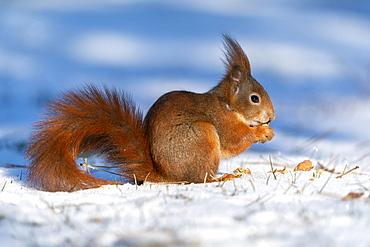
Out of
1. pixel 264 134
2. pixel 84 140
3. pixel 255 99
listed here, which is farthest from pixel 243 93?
pixel 84 140

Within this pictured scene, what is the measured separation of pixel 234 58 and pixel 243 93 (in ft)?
1.41

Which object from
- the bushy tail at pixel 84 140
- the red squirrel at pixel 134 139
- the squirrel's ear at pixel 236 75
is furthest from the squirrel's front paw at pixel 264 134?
the bushy tail at pixel 84 140

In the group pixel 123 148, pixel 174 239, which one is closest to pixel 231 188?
pixel 123 148

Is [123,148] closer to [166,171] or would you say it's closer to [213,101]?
[166,171]

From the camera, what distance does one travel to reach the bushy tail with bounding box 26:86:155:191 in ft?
14.0

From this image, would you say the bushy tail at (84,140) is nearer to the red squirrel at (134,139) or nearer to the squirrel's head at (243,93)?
the red squirrel at (134,139)

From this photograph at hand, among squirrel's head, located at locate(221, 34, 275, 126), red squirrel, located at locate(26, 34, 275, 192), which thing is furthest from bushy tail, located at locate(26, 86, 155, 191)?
squirrel's head, located at locate(221, 34, 275, 126)

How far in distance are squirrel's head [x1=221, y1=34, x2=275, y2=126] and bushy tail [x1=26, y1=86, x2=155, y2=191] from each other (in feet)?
3.38

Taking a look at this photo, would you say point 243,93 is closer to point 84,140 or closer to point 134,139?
point 134,139

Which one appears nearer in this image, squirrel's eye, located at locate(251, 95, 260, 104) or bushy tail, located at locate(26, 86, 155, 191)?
bushy tail, located at locate(26, 86, 155, 191)

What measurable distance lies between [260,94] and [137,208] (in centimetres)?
265

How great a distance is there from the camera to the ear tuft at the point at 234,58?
5.09m

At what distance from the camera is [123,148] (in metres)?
4.50

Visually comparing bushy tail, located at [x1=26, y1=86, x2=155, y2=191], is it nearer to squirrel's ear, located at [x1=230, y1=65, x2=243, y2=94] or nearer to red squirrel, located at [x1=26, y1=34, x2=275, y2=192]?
red squirrel, located at [x1=26, y1=34, x2=275, y2=192]
